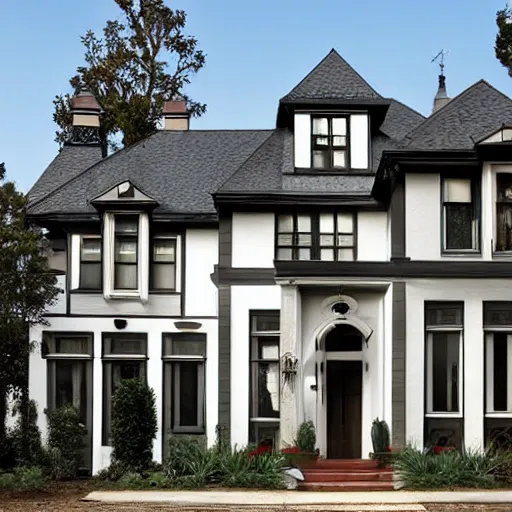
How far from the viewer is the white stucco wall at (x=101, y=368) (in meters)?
25.7

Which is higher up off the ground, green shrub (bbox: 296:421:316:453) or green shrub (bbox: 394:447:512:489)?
green shrub (bbox: 296:421:316:453)

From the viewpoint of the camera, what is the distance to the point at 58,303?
26.3 meters

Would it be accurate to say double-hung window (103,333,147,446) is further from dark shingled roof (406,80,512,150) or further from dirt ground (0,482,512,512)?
dark shingled roof (406,80,512,150)

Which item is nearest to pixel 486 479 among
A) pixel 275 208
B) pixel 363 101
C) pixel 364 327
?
pixel 364 327

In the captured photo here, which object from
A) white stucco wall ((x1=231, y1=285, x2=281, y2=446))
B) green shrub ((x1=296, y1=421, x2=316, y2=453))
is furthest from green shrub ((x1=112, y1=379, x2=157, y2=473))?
green shrub ((x1=296, y1=421, x2=316, y2=453))

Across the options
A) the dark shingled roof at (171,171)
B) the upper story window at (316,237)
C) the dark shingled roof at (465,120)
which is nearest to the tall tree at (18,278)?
the dark shingled roof at (171,171)

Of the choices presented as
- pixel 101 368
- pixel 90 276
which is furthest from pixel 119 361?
pixel 90 276

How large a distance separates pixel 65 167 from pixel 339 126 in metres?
8.09

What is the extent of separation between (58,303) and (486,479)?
1078 centimetres

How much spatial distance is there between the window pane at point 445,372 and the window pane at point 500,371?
2.63 feet

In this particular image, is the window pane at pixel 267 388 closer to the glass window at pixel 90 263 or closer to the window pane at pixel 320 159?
the glass window at pixel 90 263

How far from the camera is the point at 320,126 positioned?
26.4m

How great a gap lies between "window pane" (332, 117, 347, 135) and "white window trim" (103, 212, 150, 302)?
488 centimetres

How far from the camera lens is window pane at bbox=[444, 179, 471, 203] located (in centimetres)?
2333
